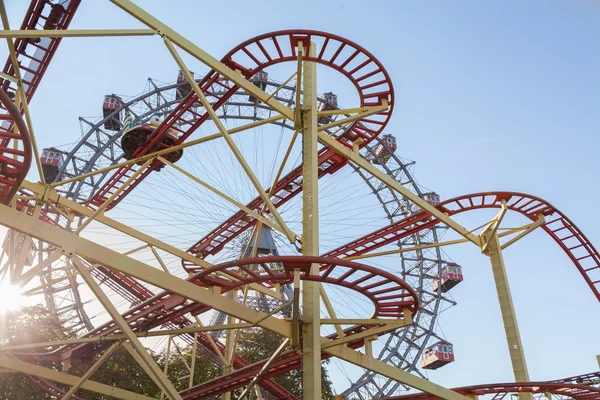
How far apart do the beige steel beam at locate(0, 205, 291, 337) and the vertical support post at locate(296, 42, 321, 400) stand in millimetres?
629

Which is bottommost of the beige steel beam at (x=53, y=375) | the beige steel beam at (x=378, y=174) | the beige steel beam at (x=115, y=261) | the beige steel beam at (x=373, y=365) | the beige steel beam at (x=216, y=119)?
the beige steel beam at (x=373, y=365)

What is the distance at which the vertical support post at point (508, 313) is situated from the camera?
43.0ft

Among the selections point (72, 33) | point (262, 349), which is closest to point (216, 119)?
point (72, 33)

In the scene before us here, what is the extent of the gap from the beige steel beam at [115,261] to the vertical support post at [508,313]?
6.81 metres

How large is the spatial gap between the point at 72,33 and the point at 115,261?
3301 millimetres

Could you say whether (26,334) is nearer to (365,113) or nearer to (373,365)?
(373,365)

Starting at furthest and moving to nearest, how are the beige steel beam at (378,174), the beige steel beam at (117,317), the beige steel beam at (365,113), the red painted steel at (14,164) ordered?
the beige steel beam at (378,174)
the beige steel beam at (365,113)
the beige steel beam at (117,317)
the red painted steel at (14,164)

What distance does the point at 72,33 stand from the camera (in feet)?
26.5

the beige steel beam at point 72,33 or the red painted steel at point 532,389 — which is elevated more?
the beige steel beam at point 72,33

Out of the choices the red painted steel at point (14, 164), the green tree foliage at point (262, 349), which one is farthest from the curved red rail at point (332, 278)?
the green tree foliage at point (262, 349)

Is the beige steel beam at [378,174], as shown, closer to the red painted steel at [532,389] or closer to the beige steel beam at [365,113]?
the beige steel beam at [365,113]

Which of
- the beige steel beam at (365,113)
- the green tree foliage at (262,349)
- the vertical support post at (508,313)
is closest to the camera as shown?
the beige steel beam at (365,113)

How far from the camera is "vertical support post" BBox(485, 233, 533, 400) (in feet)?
43.0

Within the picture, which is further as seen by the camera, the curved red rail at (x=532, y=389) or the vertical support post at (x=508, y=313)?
the vertical support post at (x=508, y=313)
